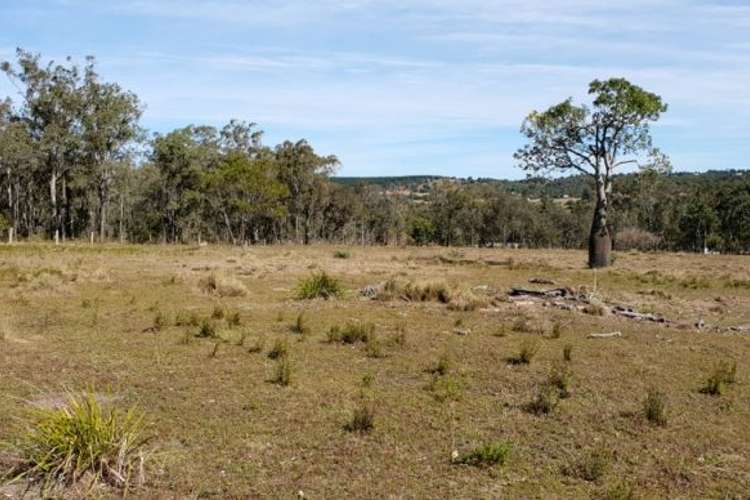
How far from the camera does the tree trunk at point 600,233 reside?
2972 cm

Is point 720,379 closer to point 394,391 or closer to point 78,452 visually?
point 394,391

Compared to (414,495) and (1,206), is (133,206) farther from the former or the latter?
(414,495)

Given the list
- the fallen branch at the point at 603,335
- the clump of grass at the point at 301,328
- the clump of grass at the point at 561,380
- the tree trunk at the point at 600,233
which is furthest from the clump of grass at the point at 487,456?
the tree trunk at the point at 600,233

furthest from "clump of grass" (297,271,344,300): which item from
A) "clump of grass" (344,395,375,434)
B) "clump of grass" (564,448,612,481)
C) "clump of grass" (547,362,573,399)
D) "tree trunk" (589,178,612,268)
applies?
"tree trunk" (589,178,612,268)

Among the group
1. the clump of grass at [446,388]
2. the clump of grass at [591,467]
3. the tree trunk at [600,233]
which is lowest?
the clump of grass at [591,467]

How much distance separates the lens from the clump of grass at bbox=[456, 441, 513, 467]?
21.3ft

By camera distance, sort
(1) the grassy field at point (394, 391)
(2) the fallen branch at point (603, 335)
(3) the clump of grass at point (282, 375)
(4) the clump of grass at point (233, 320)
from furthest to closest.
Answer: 1. (4) the clump of grass at point (233, 320)
2. (2) the fallen branch at point (603, 335)
3. (3) the clump of grass at point (282, 375)
4. (1) the grassy field at point (394, 391)

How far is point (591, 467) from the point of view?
6.27 meters

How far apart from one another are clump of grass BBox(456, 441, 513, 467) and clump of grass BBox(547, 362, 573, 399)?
2569 mm

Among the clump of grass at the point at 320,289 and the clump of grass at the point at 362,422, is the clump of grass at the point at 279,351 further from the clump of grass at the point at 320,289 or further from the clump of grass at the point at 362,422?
the clump of grass at the point at 320,289

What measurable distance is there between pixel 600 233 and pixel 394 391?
23452 mm

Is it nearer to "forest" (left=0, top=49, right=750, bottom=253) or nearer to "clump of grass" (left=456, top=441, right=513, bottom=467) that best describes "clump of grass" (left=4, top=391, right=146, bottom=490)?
"clump of grass" (left=456, top=441, right=513, bottom=467)

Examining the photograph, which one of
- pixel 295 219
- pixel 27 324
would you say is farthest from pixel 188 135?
pixel 27 324

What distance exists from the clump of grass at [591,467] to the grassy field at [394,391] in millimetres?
17
